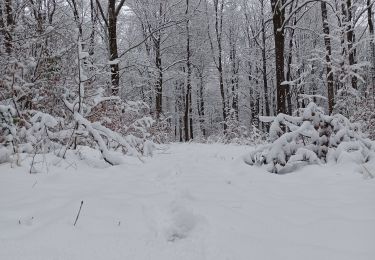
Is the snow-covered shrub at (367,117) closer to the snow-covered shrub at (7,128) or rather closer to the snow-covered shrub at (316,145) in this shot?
the snow-covered shrub at (316,145)

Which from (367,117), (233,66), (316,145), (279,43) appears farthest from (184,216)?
(233,66)

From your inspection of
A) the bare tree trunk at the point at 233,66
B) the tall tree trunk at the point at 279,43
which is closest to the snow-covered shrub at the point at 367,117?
the tall tree trunk at the point at 279,43

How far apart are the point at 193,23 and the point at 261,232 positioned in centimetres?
2152

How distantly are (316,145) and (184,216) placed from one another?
9.15 ft

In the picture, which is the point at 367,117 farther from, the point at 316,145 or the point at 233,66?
the point at 233,66

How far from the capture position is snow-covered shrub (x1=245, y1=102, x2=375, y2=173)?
4113mm

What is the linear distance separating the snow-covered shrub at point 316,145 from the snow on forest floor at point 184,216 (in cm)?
63

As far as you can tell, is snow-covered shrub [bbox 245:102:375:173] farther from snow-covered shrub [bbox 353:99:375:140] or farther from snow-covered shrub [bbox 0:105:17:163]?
snow-covered shrub [bbox 353:99:375:140]

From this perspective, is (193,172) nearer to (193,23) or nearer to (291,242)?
(291,242)

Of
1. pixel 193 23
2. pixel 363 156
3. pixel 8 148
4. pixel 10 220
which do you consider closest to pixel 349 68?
pixel 363 156

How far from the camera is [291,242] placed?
69.7 inches

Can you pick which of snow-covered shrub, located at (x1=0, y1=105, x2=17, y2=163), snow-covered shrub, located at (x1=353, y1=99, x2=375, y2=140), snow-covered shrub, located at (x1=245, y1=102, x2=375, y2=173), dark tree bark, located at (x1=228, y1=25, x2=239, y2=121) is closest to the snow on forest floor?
snow-covered shrub, located at (x1=0, y1=105, x2=17, y2=163)

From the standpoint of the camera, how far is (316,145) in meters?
4.37

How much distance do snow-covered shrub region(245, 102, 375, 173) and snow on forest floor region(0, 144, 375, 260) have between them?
629 millimetres
